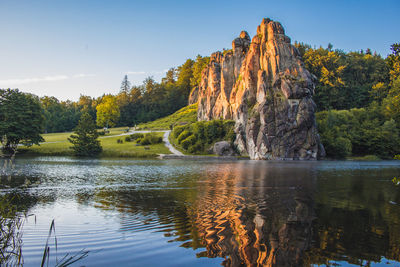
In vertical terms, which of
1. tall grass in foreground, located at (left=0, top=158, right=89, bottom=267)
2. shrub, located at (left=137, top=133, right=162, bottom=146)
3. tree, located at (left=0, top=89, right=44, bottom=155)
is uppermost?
tree, located at (left=0, top=89, right=44, bottom=155)

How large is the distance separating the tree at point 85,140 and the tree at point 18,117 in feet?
28.2

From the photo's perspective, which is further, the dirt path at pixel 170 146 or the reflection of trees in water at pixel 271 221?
the dirt path at pixel 170 146

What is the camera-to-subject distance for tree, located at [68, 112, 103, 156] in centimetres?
6219

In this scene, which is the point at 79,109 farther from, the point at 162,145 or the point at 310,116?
the point at 310,116

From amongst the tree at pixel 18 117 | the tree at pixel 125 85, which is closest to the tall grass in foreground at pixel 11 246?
the tree at pixel 18 117

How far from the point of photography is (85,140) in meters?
63.0

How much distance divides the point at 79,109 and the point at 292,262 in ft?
501

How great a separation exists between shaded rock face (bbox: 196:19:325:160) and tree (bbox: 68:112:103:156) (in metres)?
36.3

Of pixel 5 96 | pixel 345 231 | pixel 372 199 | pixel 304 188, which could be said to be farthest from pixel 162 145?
pixel 345 231

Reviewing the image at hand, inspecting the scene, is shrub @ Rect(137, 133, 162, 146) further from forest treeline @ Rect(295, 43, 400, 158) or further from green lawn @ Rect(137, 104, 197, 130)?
forest treeline @ Rect(295, 43, 400, 158)

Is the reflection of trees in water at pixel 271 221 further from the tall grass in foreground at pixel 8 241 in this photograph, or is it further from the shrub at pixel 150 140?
the shrub at pixel 150 140

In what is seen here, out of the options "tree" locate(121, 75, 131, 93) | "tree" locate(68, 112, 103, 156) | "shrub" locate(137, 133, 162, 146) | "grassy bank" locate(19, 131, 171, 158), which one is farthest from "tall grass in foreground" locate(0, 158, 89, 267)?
"tree" locate(121, 75, 131, 93)

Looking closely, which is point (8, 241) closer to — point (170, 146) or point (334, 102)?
point (170, 146)

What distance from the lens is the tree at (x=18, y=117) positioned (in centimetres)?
5852
